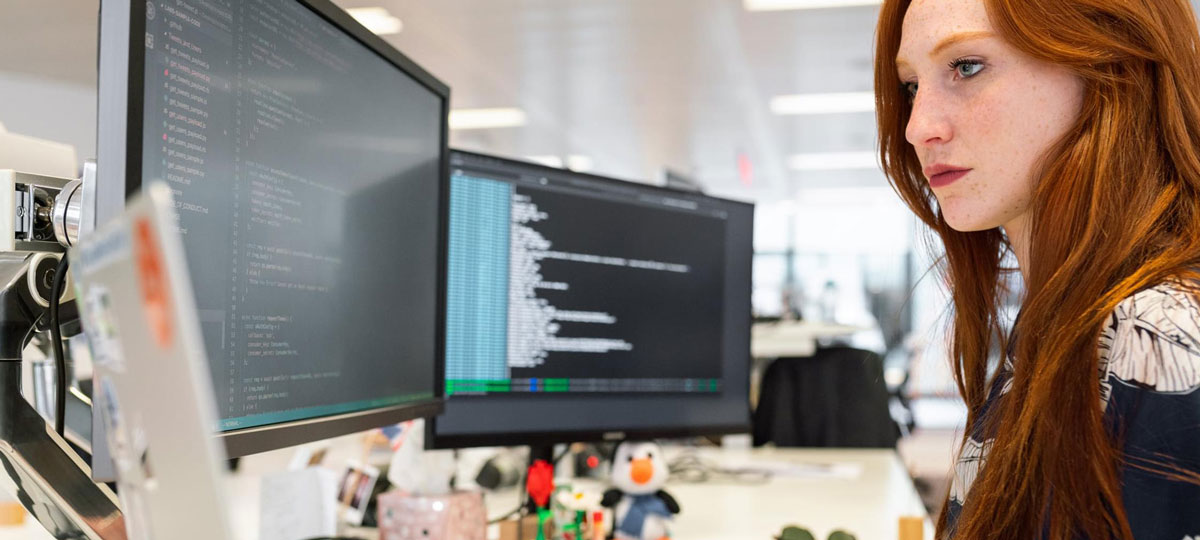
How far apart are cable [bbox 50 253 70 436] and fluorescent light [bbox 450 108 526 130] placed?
6.60 metres

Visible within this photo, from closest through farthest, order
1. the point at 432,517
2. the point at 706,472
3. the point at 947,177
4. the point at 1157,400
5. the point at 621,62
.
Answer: the point at 1157,400 < the point at 947,177 < the point at 432,517 < the point at 706,472 < the point at 621,62

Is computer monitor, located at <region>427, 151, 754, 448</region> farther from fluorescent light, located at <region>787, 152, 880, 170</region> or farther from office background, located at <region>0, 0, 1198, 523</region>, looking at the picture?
fluorescent light, located at <region>787, 152, 880, 170</region>

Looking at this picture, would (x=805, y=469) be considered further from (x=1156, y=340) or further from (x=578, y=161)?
(x=578, y=161)

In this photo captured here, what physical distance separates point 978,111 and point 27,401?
0.78m

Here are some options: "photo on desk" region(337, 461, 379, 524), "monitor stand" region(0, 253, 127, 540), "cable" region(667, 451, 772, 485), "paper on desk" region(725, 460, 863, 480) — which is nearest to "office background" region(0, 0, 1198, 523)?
"paper on desk" region(725, 460, 863, 480)

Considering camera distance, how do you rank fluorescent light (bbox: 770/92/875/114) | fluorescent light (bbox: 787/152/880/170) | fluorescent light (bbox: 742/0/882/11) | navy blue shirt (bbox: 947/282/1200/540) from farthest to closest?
fluorescent light (bbox: 787/152/880/170) < fluorescent light (bbox: 770/92/875/114) < fluorescent light (bbox: 742/0/882/11) < navy blue shirt (bbox: 947/282/1200/540)

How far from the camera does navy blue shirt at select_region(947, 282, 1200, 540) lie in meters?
0.55

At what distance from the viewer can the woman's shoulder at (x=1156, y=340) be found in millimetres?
553

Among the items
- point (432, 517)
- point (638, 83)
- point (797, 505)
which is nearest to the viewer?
point (432, 517)

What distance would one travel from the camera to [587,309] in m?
1.32

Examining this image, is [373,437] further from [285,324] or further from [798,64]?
[798,64]

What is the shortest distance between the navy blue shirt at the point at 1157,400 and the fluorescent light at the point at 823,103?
20.7 feet

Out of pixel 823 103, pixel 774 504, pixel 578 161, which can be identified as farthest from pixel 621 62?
pixel 774 504

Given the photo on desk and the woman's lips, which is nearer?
the woman's lips
